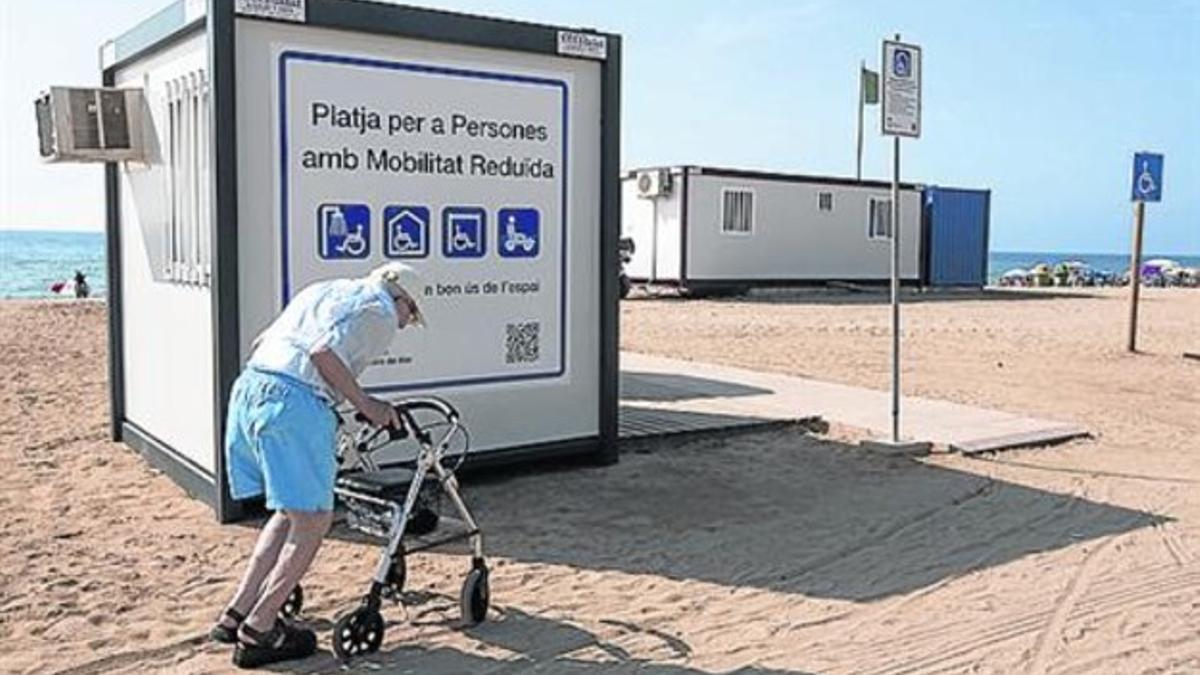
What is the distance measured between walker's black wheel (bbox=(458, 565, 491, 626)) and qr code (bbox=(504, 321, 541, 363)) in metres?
2.65

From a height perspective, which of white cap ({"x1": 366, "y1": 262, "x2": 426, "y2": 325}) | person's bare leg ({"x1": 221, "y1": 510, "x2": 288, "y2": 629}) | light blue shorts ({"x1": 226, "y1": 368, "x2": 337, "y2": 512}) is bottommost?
person's bare leg ({"x1": 221, "y1": 510, "x2": 288, "y2": 629})

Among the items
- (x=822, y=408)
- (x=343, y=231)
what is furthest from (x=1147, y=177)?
(x=343, y=231)

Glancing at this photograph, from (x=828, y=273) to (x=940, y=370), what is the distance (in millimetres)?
15652

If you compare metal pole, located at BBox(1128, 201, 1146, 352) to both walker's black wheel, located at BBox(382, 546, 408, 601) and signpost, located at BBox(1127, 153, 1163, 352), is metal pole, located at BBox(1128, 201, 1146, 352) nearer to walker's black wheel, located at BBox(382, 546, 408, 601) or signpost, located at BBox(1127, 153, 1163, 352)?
signpost, located at BBox(1127, 153, 1163, 352)

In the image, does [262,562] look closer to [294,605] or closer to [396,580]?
[294,605]

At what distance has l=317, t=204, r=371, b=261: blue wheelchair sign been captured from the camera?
6512mm

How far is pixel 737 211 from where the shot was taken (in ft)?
87.4

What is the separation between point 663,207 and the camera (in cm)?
2616

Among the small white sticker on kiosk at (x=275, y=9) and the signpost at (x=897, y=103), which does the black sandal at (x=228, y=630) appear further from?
the signpost at (x=897, y=103)

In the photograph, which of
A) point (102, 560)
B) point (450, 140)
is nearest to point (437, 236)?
point (450, 140)

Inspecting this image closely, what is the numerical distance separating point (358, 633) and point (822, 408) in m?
6.27

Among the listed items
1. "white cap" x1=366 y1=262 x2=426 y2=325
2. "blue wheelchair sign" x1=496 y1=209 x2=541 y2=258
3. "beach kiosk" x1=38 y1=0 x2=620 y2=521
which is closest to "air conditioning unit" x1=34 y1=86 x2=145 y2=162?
"beach kiosk" x1=38 y1=0 x2=620 y2=521

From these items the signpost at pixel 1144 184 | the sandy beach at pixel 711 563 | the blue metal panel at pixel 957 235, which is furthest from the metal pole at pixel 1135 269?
the blue metal panel at pixel 957 235

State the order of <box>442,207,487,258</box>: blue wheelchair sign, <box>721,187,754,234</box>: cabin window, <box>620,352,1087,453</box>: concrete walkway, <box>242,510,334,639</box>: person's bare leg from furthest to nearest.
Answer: <box>721,187,754,234</box>: cabin window
<box>620,352,1087,453</box>: concrete walkway
<box>442,207,487,258</box>: blue wheelchair sign
<box>242,510,334,639</box>: person's bare leg
